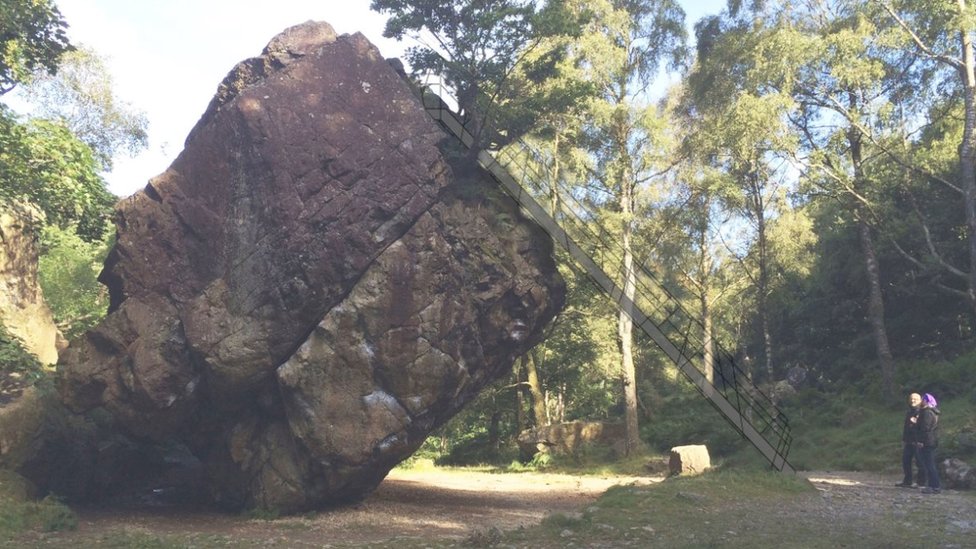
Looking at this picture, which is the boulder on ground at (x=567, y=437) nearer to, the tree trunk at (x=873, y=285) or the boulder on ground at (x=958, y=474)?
the tree trunk at (x=873, y=285)

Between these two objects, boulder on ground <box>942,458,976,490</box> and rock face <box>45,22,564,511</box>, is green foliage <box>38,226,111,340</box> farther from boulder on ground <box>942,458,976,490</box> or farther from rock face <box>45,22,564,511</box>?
boulder on ground <box>942,458,976,490</box>

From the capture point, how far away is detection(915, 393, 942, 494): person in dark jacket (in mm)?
15227

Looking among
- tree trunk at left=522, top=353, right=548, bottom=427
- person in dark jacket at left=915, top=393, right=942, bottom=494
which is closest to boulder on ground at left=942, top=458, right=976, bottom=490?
person in dark jacket at left=915, top=393, right=942, bottom=494

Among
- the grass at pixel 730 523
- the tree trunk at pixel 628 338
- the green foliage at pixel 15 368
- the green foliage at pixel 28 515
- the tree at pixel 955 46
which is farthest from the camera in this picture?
the tree trunk at pixel 628 338

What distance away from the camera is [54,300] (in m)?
26.5

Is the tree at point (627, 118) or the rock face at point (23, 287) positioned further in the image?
the tree at point (627, 118)

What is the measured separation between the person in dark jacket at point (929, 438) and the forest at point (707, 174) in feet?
11.5

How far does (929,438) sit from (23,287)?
67.2 ft

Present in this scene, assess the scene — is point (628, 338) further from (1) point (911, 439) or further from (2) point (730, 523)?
(2) point (730, 523)

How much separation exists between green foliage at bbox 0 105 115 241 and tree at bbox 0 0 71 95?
46.2 inches

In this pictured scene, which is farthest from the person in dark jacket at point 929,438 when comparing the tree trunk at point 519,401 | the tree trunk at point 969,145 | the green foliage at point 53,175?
the green foliage at point 53,175

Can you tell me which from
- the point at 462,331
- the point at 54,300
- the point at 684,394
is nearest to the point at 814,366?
the point at 684,394

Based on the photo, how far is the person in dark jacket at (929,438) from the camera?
15.2 metres

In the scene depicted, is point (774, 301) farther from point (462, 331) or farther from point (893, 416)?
point (462, 331)
